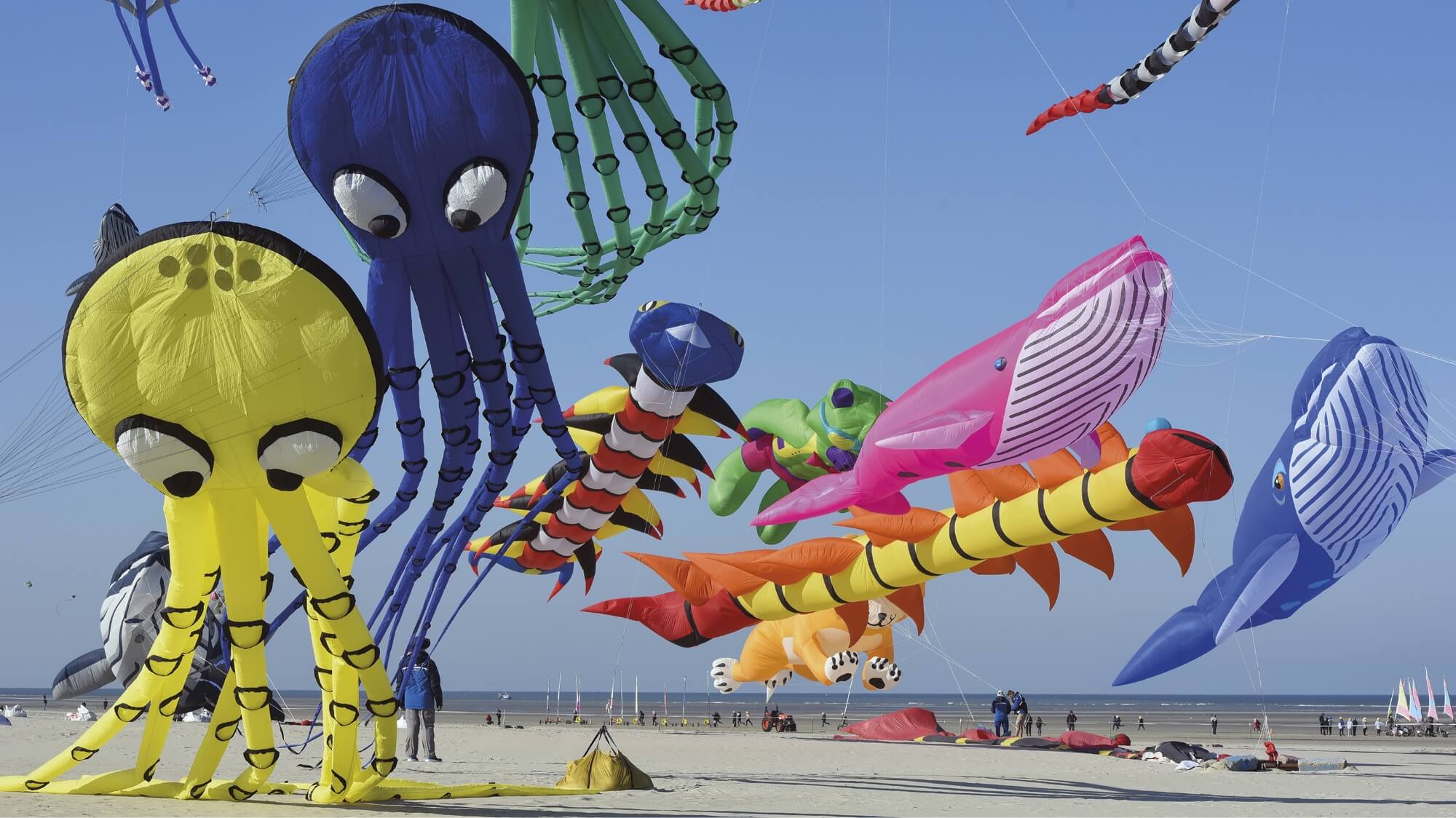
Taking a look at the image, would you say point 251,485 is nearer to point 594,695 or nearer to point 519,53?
point 519,53

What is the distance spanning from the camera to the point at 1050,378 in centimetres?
976

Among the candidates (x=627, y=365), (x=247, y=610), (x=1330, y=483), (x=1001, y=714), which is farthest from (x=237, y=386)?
(x=1001, y=714)

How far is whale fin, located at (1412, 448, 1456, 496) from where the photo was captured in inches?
414

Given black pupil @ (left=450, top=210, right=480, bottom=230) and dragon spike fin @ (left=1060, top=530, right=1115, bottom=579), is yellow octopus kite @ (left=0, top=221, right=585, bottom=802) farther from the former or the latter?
dragon spike fin @ (left=1060, top=530, right=1115, bottom=579)

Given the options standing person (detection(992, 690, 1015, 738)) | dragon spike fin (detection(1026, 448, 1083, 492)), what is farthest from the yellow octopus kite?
standing person (detection(992, 690, 1015, 738))

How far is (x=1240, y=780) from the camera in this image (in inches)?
561

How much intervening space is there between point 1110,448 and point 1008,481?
3.00 feet

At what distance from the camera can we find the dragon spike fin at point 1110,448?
418 inches

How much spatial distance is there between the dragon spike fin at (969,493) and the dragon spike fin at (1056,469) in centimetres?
76

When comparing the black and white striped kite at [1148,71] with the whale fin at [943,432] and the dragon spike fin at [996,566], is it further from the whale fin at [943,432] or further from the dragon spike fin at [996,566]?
the dragon spike fin at [996,566]

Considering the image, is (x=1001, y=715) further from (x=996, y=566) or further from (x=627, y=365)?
(x=627, y=365)

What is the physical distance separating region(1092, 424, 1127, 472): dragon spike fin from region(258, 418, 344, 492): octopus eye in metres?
5.97

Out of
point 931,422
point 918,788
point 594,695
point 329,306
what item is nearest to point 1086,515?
point 931,422

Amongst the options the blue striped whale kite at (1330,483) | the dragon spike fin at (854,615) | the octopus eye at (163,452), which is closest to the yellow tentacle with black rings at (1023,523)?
the dragon spike fin at (854,615)
